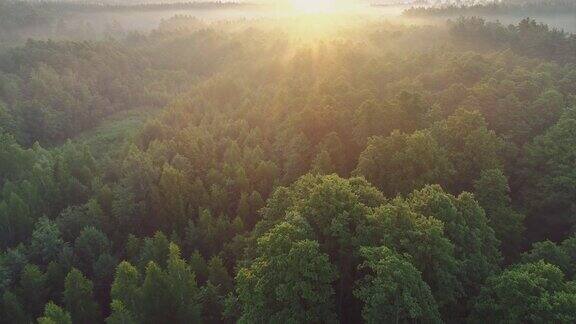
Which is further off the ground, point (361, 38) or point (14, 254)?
point (361, 38)

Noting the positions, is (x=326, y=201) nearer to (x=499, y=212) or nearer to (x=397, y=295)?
(x=397, y=295)

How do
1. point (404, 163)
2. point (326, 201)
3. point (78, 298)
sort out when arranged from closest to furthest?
1. point (326, 201)
2. point (78, 298)
3. point (404, 163)

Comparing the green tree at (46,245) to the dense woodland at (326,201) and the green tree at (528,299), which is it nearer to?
the dense woodland at (326,201)

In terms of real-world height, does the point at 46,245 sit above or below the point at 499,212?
below

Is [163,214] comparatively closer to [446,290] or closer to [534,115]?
[446,290]

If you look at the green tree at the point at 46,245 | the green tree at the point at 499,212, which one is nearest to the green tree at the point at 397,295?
the green tree at the point at 499,212

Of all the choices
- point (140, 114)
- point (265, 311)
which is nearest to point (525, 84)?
point (265, 311)

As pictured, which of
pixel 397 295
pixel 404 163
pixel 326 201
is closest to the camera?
pixel 397 295

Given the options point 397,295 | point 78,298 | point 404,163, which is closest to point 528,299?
point 397,295
